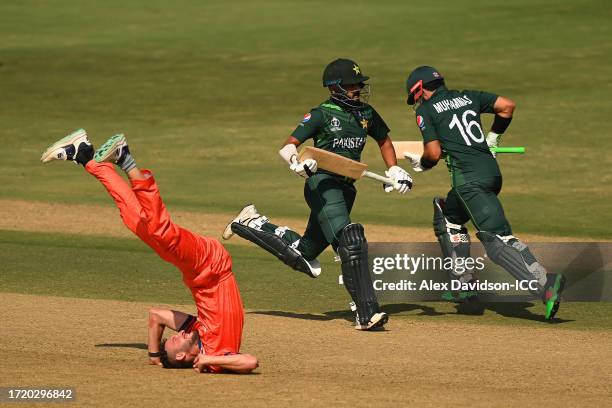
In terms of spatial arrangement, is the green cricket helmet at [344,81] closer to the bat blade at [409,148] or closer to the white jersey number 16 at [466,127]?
the white jersey number 16 at [466,127]

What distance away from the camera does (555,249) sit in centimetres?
1348

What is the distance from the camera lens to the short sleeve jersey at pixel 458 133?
11.8 m

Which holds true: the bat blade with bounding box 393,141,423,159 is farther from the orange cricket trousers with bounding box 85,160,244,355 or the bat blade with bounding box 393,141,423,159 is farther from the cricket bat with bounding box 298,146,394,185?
the orange cricket trousers with bounding box 85,160,244,355

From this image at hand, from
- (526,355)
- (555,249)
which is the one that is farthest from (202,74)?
(526,355)

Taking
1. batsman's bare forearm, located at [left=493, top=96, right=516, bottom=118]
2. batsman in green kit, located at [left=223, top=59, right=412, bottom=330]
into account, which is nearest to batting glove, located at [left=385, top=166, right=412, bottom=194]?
batsman in green kit, located at [left=223, top=59, right=412, bottom=330]

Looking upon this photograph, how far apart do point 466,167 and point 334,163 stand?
1496 millimetres

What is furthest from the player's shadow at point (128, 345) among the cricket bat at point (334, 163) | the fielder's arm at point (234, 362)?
the cricket bat at point (334, 163)

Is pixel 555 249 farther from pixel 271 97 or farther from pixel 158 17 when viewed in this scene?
pixel 158 17

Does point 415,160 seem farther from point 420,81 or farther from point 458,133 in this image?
point 420,81

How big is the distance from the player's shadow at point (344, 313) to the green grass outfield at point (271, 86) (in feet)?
15.4

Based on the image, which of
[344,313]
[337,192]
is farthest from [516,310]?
[337,192]

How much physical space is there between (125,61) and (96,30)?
6.06 metres

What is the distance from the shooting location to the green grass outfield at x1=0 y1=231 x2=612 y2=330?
12008mm

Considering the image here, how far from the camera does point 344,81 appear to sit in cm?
1138
